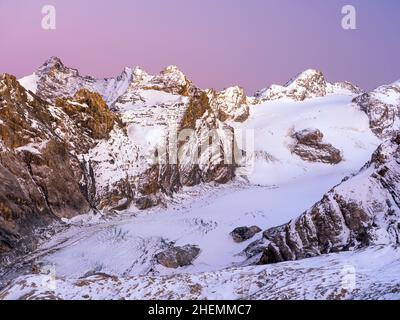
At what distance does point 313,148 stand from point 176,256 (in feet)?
291

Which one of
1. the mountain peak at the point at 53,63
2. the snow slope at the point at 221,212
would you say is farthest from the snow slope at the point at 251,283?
the mountain peak at the point at 53,63

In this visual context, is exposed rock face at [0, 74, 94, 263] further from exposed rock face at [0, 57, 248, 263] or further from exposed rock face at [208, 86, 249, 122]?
exposed rock face at [208, 86, 249, 122]

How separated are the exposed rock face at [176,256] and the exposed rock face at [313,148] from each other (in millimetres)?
80055

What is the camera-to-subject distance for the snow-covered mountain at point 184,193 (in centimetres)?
4247

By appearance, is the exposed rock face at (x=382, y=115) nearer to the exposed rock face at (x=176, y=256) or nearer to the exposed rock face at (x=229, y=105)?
the exposed rock face at (x=229, y=105)

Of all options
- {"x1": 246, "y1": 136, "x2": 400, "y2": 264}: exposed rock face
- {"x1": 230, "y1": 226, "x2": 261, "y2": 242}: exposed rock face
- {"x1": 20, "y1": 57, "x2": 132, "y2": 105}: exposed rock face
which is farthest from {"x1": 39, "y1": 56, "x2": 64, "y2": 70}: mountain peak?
{"x1": 246, "y1": 136, "x2": 400, "y2": 264}: exposed rock face

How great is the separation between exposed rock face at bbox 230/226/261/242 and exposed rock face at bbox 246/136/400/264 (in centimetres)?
2761

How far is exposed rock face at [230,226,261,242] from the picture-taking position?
10267 cm

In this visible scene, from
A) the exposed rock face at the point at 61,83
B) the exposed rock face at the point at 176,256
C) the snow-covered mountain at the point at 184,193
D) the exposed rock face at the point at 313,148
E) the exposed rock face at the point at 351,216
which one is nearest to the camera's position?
the snow-covered mountain at the point at 184,193

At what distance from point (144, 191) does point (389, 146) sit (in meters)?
66.7

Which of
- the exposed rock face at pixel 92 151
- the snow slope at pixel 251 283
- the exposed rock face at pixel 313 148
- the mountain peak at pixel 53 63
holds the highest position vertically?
the mountain peak at pixel 53 63
